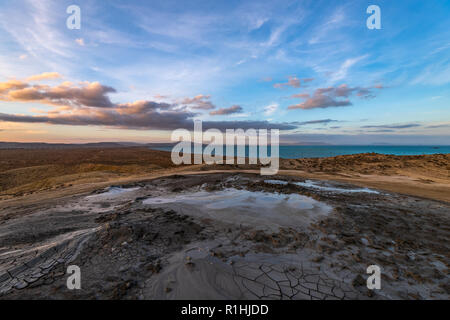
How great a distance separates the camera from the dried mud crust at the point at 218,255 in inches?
124

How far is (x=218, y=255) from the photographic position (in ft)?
13.3

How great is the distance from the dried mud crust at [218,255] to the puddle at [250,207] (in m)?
0.38

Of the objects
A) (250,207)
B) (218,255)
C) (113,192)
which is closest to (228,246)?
(218,255)

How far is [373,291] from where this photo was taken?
3.15 m

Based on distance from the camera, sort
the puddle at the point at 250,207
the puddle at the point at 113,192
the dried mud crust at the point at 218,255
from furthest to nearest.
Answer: the puddle at the point at 113,192 < the puddle at the point at 250,207 < the dried mud crust at the point at 218,255

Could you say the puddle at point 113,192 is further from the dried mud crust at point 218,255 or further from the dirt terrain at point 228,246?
the dried mud crust at point 218,255

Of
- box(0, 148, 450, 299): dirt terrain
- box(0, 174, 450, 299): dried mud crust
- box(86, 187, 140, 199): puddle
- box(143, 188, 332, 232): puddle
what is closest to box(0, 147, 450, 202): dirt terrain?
box(86, 187, 140, 199): puddle

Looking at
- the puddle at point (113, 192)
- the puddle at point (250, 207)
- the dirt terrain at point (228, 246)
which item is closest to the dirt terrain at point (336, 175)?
the puddle at point (113, 192)

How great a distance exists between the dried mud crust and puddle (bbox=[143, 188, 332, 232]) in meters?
0.38

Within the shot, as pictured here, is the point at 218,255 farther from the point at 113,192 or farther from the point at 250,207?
the point at 113,192
